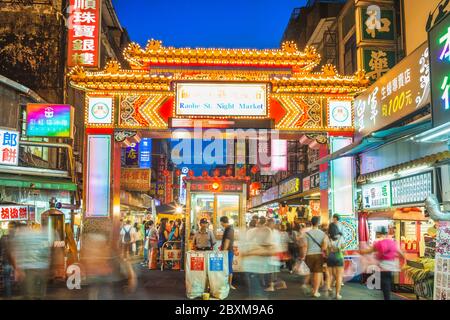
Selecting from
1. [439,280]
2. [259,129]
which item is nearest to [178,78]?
[259,129]

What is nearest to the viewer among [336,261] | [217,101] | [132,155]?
[336,261]

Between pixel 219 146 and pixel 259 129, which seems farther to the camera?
pixel 219 146

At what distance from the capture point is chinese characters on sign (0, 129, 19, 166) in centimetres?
1438

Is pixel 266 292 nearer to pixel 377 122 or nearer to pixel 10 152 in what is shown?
pixel 377 122

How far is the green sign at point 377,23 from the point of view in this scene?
16345 mm

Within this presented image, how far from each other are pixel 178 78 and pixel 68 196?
456 inches

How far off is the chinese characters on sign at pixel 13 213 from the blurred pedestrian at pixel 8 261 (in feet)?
2.38

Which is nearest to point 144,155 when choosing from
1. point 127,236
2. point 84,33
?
point 127,236

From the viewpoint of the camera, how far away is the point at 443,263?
8.27 metres

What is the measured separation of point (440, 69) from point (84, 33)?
44.9 feet

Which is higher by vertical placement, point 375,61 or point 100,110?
point 375,61

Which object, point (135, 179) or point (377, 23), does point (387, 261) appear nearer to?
point (377, 23)

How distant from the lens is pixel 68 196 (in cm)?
2266

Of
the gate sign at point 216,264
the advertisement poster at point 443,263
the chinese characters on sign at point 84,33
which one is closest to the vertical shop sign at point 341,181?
the gate sign at point 216,264
